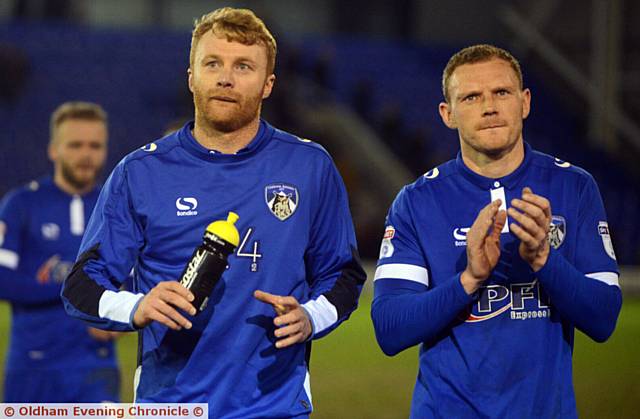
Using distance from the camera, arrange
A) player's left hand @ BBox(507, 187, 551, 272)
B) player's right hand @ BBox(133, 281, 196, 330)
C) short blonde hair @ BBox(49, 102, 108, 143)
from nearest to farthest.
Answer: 1. player's right hand @ BBox(133, 281, 196, 330)
2. player's left hand @ BBox(507, 187, 551, 272)
3. short blonde hair @ BBox(49, 102, 108, 143)

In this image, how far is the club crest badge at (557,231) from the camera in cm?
342

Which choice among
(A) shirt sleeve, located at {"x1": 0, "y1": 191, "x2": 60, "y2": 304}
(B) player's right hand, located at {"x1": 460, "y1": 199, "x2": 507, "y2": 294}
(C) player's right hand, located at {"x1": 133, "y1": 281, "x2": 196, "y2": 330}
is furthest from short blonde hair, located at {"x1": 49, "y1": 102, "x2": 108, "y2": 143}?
(B) player's right hand, located at {"x1": 460, "y1": 199, "x2": 507, "y2": 294}

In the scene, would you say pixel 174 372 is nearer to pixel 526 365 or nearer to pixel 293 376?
pixel 293 376

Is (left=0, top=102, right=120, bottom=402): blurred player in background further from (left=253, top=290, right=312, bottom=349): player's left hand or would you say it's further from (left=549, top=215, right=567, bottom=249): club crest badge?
(left=549, top=215, right=567, bottom=249): club crest badge

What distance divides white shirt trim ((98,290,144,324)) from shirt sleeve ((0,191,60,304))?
2.80m

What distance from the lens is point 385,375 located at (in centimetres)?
1013

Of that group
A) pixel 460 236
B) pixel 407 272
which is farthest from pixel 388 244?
pixel 460 236

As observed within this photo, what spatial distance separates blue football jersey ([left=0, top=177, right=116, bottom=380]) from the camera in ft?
19.2

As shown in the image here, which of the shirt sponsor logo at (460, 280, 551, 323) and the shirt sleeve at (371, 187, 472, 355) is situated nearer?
the shirt sleeve at (371, 187, 472, 355)

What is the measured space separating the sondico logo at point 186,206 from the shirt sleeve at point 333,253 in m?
0.40

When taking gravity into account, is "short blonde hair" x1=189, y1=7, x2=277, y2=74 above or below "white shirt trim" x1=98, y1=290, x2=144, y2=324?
above

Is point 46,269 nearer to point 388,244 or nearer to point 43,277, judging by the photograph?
point 43,277

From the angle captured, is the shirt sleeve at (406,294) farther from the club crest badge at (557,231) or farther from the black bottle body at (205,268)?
the black bottle body at (205,268)

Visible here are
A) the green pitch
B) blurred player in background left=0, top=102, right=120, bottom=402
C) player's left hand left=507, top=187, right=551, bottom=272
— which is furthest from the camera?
the green pitch
